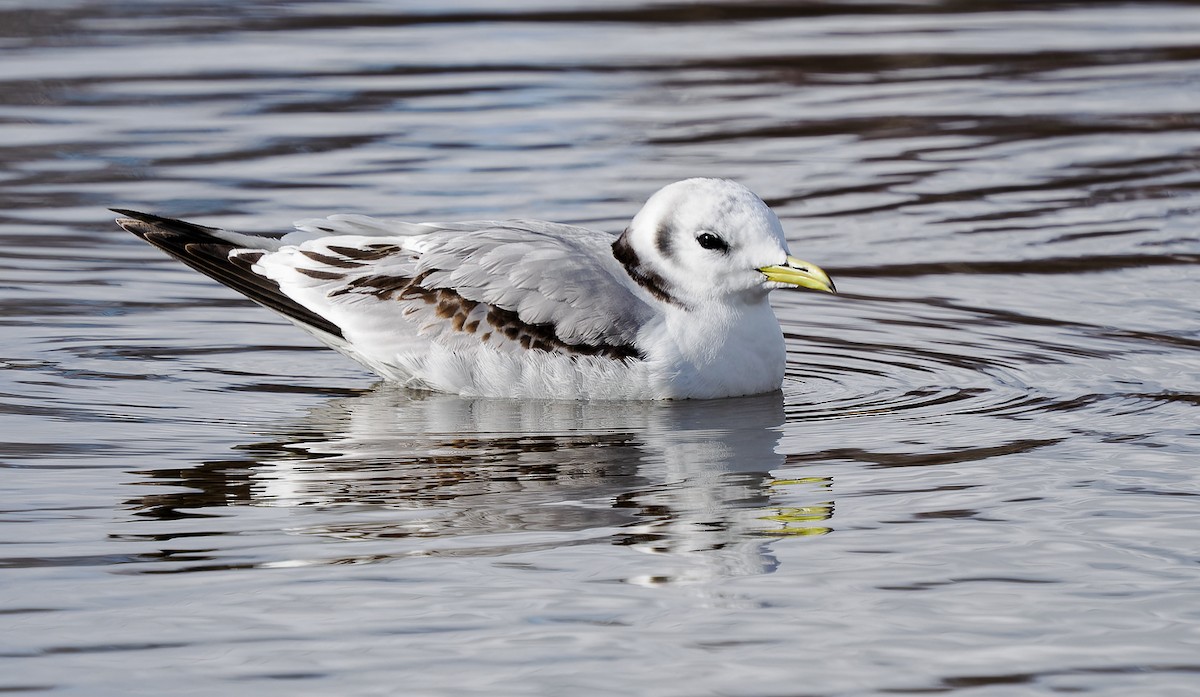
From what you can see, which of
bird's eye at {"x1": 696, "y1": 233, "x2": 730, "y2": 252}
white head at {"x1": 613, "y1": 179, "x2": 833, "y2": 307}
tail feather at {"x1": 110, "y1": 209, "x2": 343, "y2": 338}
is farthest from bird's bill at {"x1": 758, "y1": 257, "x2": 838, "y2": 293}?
tail feather at {"x1": 110, "y1": 209, "x2": 343, "y2": 338}

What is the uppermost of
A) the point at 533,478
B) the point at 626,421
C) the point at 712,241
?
the point at 712,241

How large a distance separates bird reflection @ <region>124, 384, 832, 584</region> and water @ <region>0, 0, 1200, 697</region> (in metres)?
0.02

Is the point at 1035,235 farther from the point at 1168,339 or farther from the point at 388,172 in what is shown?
the point at 388,172

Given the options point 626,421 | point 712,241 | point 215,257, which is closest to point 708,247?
point 712,241

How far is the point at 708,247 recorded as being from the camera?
8.25 m

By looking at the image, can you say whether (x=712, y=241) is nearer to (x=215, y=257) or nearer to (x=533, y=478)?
(x=533, y=478)

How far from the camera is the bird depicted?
8.14m

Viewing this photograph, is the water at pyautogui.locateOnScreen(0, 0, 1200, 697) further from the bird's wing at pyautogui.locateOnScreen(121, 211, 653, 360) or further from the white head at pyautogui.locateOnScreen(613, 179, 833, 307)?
the white head at pyautogui.locateOnScreen(613, 179, 833, 307)

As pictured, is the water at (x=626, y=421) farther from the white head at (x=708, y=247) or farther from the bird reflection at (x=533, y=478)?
the white head at (x=708, y=247)

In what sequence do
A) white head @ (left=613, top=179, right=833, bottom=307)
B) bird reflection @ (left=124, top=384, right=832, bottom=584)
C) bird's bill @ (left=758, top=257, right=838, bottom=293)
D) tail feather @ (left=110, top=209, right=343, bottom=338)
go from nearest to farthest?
bird reflection @ (left=124, top=384, right=832, bottom=584) < bird's bill @ (left=758, top=257, right=838, bottom=293) < white head @ (left=613, top=179, right=833, bottom=307) < tail feather @ (left=110, top=209, right=343, bottom=338)

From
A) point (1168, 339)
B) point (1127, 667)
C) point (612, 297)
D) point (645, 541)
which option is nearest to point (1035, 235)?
point (1168, 339)

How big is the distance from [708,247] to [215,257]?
2.14 metres

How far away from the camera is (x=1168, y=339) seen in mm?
9008

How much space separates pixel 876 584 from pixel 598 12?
14.4 metres
